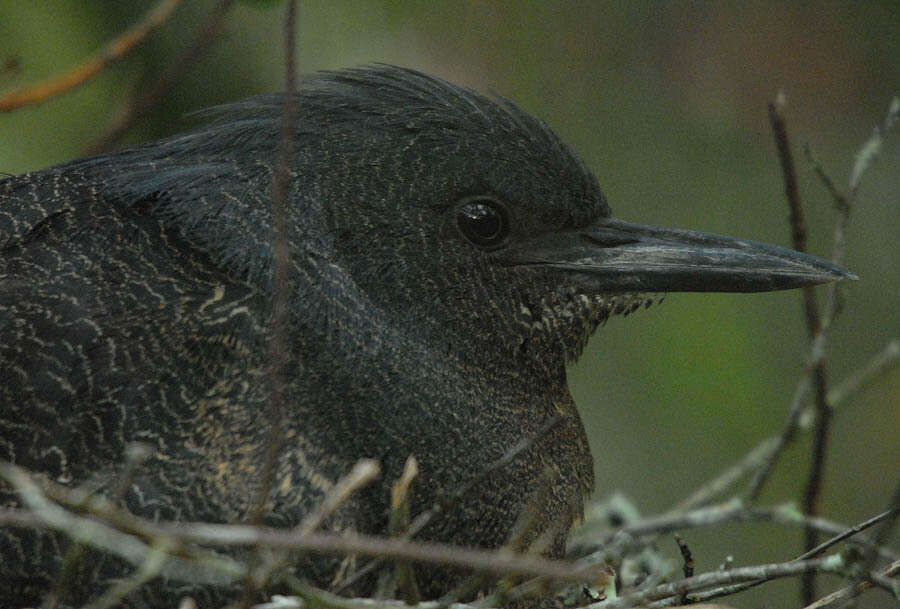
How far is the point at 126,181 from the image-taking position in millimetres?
2979

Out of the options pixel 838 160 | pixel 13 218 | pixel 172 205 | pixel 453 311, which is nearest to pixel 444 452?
pixel 453 311

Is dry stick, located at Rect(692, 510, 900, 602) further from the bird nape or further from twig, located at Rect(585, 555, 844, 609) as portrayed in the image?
the bird nape

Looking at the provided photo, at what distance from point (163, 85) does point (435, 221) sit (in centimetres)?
122

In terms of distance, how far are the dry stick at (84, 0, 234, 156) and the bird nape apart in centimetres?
73

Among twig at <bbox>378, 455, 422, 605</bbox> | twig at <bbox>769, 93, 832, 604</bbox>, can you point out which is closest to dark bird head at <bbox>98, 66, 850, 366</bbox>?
twig at <bbox>769, 93, 832, 604</bbox>

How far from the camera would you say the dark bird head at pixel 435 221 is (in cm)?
295

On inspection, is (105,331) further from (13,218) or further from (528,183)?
(528,183)

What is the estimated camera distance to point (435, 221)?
3.08m

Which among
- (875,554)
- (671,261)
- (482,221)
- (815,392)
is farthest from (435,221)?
(875,554)

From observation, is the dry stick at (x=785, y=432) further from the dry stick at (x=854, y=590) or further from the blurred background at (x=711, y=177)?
the blurred background at (x=711, y=177)

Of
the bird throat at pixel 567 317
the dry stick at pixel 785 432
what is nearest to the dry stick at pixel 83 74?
the bird throat at pixel 567 317

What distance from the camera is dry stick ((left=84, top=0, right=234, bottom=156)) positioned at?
3.88 meters

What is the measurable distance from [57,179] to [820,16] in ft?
11.8

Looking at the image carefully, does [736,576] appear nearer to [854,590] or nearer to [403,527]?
[854,590]
